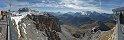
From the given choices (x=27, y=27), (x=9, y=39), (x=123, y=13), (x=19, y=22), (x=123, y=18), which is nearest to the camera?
(x=9, y=39)

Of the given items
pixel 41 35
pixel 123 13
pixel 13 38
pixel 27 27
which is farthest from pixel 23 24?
pixel 13 38

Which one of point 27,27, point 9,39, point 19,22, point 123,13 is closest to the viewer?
point 9,39

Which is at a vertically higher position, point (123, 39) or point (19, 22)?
point (123, 39)

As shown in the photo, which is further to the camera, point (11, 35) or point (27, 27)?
point (27, 27)

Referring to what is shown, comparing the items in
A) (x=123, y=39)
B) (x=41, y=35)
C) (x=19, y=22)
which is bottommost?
(x=41, y=35)

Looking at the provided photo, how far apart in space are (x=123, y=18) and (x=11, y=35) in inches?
1434

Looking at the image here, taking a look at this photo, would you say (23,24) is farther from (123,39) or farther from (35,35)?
(123,39)

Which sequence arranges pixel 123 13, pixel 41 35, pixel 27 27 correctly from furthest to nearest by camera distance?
pixel 41 35 < pixel 27 27 < pixel 123 13

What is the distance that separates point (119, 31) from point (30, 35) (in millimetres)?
55202

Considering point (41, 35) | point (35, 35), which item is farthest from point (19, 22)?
point (41, 35)

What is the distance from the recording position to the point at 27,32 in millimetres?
92000

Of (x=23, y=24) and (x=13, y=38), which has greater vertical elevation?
(x=13, y=38)

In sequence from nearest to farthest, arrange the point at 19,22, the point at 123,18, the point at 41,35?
the point at 123,18, the point at 19,22, the point at 41,35

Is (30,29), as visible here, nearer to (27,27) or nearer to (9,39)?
(27,27)
